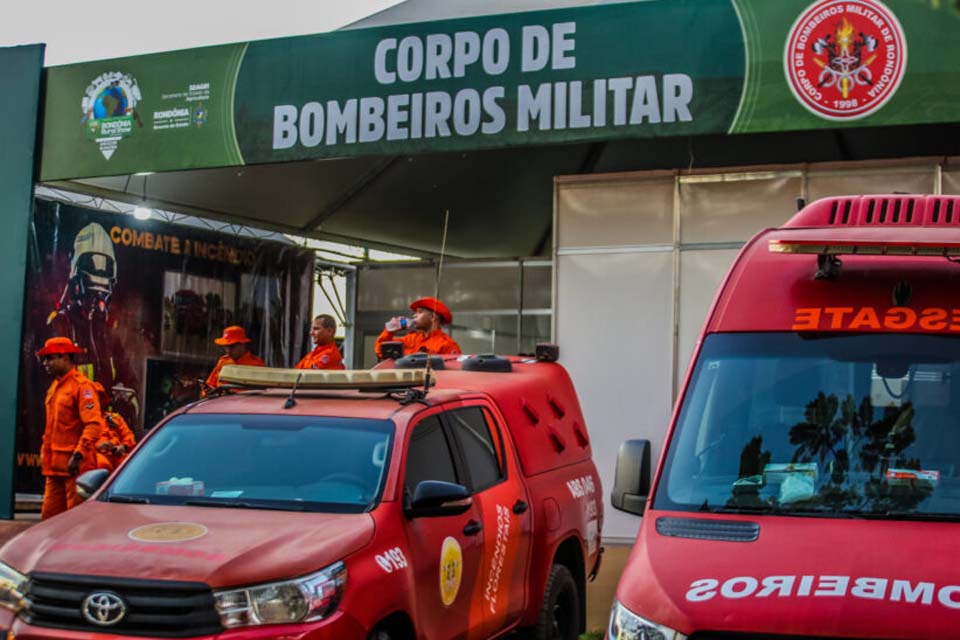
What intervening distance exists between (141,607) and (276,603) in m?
0.57

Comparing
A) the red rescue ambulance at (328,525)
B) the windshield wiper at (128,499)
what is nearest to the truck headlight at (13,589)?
the red rescue ambulance at (328,525)

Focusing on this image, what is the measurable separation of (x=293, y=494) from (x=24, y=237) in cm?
1040

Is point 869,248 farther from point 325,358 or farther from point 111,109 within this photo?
point 111,109

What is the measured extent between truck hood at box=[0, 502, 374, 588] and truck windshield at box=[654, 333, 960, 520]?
5.37 ft

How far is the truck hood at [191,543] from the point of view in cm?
591

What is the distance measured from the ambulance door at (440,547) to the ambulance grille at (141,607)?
1.19m

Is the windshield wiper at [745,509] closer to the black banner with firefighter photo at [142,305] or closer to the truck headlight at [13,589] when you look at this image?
the truck headlight at [13,589]

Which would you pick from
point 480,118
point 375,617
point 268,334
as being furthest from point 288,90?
point 375,617

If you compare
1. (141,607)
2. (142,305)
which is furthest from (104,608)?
(142,305)

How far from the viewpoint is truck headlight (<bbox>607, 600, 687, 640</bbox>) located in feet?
15.1

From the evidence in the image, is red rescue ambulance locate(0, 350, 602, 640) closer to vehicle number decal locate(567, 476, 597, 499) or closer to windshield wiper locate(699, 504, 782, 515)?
vehicle number decal locate(567, 476, 597, 499)

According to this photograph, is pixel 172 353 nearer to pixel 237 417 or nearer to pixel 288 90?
pixel 288 90

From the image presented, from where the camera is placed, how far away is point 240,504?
6.76 meters

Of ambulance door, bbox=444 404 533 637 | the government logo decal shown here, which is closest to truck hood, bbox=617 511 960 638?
ambulance door, bbox=444 404 533 637
